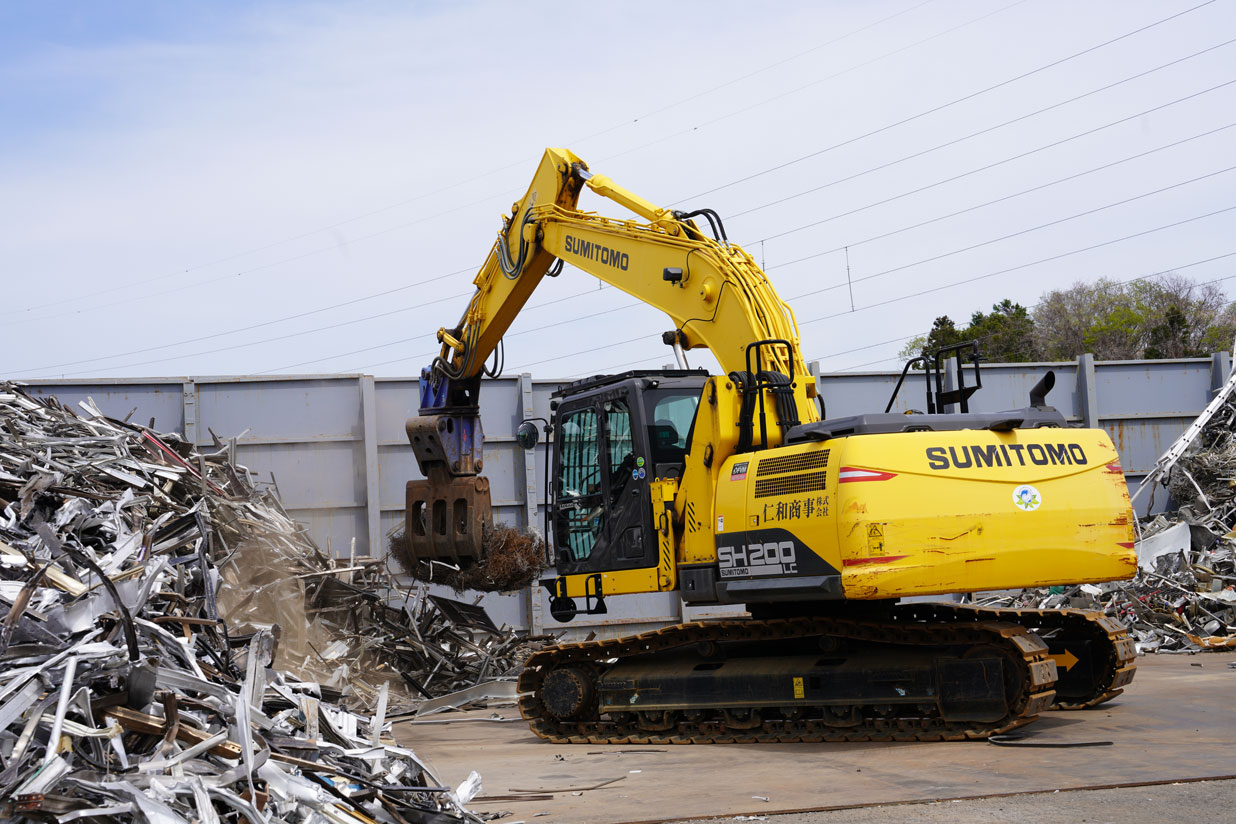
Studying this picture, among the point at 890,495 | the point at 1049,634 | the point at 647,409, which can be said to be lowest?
the point at 1049,634

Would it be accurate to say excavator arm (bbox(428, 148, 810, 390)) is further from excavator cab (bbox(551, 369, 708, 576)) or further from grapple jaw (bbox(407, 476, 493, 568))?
grapple jaw (bbox(407, 476, 493, 568))

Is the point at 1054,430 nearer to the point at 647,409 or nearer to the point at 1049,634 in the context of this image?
the point at 1049,634

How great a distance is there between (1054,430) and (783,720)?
277cm

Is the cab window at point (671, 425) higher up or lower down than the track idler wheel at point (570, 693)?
higher up

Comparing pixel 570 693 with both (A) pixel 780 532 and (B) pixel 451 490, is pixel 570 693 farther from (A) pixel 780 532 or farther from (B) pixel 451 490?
(B) pixel 451 490

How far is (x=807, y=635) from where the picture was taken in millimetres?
8273

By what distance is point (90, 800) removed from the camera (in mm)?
3916

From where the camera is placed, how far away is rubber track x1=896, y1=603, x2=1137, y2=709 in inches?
326

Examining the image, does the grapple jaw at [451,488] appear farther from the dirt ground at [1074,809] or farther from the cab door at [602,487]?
the dirt ground at [1074,809]

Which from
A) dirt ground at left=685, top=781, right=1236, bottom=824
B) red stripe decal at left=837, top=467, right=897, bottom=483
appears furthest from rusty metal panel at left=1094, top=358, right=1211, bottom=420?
dirt ground at left=685, top=781, right=1236, bottom=824

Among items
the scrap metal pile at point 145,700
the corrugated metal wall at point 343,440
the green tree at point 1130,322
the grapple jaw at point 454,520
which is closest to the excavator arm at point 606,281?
the grapple jaw at point 454,520

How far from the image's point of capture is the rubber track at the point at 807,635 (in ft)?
24.3

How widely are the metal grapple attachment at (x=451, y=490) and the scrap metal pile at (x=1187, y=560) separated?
6.36 metres

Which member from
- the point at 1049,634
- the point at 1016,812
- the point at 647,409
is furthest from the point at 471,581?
the point at 1016,812
